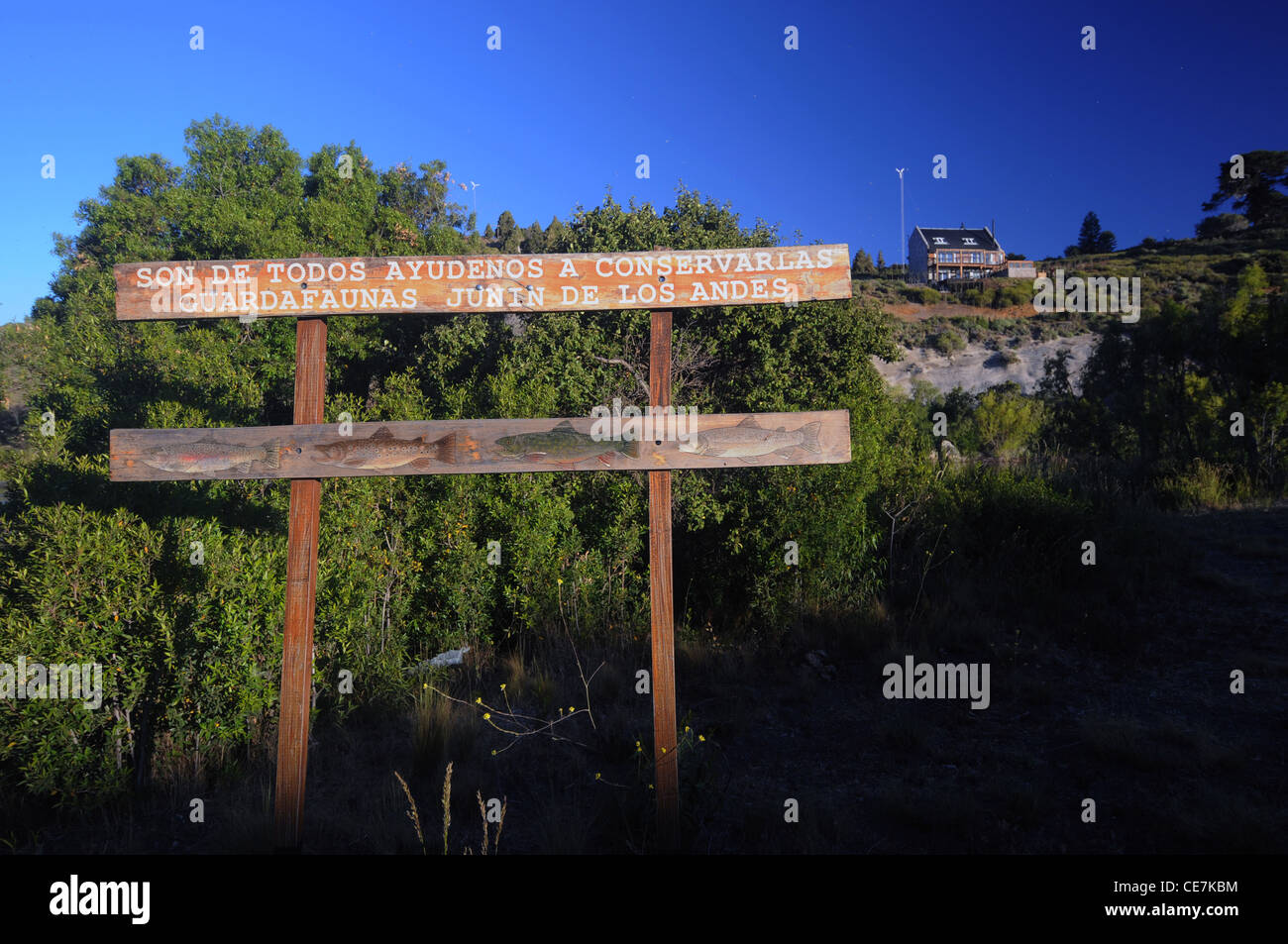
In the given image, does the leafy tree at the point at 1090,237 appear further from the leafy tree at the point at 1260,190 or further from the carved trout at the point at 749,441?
the carved trout at the point at 749,441

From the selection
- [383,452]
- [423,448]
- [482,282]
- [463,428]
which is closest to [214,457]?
[383,452]

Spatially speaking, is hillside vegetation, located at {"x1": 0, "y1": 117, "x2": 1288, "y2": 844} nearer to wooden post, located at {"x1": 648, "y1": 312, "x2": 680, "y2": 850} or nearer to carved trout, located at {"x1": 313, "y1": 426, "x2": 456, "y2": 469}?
wooden post, located at {"x1": 648, "y1": 312, "x2": 680, "y2": 850}

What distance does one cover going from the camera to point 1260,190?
34.6 m

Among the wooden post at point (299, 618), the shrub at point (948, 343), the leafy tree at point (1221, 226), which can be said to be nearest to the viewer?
the wooden post at point (299, 618)

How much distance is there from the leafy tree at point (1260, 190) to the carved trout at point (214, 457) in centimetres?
4130

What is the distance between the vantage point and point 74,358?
12406mm

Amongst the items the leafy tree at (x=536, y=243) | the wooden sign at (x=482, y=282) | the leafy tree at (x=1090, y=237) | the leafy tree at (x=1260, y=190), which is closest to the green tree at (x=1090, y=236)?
the leafy tree at (x=1090, y=237)

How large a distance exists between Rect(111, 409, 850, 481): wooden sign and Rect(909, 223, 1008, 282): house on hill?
5067 cm

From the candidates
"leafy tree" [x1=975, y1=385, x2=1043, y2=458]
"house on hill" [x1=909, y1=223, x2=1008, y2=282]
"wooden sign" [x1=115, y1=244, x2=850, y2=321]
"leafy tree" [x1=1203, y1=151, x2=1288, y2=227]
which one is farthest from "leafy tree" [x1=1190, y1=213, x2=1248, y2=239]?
"wooden sign" [x1=115, y1=244, x2=850, y2=321]

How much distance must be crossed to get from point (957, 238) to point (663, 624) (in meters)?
59.4

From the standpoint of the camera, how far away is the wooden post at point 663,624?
352cm

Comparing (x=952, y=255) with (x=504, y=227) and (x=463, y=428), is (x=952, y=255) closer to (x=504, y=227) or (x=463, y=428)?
(x=504, y=227)
